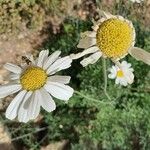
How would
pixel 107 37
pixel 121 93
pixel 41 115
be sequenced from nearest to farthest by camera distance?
pixel 107 37 → pixel 121 93 → pixel 41 115

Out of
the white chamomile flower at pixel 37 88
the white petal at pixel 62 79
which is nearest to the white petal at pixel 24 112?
the white chamomile flower at pixel 37 88

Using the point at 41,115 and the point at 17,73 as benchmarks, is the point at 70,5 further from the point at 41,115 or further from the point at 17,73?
the point at 17,73

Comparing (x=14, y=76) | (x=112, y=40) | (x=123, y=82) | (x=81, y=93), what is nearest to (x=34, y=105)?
(x=14, y=76)

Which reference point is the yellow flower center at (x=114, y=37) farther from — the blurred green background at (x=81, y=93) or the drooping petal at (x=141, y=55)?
the blurred green background at (x=81, y=93)

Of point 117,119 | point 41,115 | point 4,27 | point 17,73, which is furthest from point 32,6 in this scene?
point 17,73

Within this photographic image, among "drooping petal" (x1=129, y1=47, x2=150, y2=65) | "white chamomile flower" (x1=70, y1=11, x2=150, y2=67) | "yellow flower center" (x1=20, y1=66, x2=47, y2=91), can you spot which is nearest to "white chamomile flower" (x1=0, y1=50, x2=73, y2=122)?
"yellow flower center" (x1=20, y1=66, x2=47, y2=91)

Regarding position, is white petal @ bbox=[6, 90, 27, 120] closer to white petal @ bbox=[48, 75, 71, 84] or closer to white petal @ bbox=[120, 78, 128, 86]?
white petal @ bbox=[48, 75, 71, 84]
